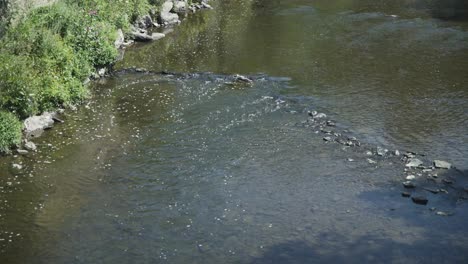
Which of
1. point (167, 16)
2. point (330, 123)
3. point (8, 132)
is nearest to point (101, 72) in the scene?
point (8, 132)

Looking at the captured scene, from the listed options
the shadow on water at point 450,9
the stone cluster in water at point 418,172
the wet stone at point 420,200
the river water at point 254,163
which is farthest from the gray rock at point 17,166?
the shadow on water at point 450,9

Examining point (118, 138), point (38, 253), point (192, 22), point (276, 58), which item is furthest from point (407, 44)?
point (38, 253)

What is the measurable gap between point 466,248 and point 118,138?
40.6 feet

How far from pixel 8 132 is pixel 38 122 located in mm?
2165

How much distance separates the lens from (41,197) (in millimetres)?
17172

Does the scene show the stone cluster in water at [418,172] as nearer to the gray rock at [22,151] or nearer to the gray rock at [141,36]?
the gray rock at [22,151]

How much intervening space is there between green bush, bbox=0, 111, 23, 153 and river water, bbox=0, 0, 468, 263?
0.74 metres

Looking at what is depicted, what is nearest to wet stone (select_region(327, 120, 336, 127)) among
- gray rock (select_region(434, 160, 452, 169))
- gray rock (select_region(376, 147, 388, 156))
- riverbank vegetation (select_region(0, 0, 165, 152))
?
Answer: gray rock (select_region(376, 147, 388, 156))

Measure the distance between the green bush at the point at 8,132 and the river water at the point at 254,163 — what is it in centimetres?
74

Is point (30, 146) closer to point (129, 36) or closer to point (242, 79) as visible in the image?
point (242, 79)

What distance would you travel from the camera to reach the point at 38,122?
2184cm

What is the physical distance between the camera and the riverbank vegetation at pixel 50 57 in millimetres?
20969

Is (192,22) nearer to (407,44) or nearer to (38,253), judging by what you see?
(407,44)

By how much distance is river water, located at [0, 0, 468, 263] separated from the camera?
1463 centimetres
